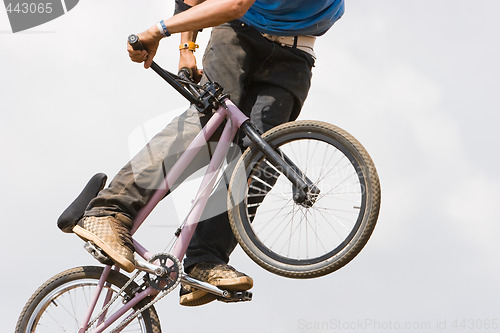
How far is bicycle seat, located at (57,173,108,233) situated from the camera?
6.32m

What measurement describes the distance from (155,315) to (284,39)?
207 cm

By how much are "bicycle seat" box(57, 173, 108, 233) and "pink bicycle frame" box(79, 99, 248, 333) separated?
1.13 ft

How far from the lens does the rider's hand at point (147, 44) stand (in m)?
6.12

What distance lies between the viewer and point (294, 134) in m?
6.09

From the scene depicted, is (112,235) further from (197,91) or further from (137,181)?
(197,91)

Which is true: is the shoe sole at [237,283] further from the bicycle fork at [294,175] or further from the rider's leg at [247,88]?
the bicycle fork at [294,175]

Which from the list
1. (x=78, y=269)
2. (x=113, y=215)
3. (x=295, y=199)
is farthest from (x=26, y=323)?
(x=295, y=199)

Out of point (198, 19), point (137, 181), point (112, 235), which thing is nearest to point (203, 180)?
point (137, 181)

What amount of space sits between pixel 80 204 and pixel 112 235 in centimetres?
43

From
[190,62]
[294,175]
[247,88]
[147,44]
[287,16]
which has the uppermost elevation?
[287,16]

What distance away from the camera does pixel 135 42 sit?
20.0 ft

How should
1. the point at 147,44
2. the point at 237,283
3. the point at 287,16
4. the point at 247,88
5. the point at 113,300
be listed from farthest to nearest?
the point at 247,88, the point at 287,16, the point at 113,300, the point at 237,283, the point at 147,44

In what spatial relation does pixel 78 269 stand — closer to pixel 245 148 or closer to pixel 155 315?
pixel 155 315

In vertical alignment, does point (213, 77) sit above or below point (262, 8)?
below
